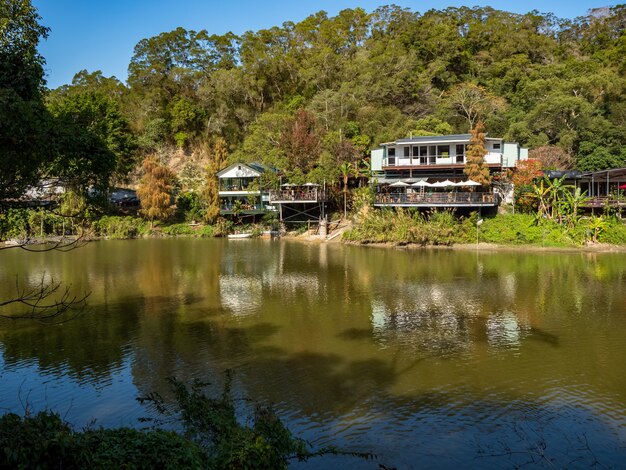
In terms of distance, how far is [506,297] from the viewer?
21672 mm

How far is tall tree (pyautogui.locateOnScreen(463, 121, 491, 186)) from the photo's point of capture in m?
39.6

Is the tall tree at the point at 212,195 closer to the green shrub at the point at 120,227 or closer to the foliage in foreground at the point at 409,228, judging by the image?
the green shrub at the point at 120,227

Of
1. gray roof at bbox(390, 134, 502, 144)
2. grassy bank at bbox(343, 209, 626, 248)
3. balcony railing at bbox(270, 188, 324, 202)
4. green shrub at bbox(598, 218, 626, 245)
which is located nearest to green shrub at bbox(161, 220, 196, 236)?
balcony railing at bbox(270, 188, 324, 202)

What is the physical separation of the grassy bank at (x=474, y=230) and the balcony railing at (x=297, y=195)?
15.8 ft

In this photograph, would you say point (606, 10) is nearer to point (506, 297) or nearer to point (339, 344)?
point (506, 297)

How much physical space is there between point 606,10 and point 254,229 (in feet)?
225

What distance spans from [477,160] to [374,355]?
2876cm

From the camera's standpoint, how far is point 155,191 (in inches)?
1866

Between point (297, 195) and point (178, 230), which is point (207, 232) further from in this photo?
point (297, 195)

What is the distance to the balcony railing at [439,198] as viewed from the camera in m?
38.6

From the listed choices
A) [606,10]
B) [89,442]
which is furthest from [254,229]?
[606,10]

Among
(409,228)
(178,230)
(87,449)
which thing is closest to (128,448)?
(87,449)

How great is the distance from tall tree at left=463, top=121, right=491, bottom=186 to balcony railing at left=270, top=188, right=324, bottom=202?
12435 mm

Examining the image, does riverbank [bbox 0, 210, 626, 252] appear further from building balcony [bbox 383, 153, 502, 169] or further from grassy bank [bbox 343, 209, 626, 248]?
building balcony [bbox 383, 153, 502, 169]
